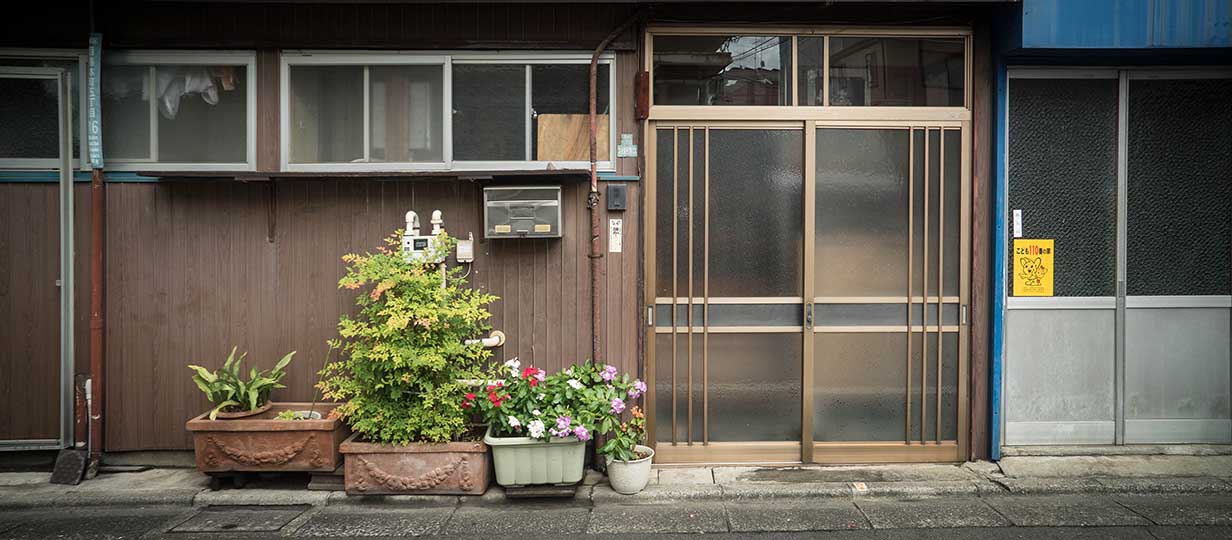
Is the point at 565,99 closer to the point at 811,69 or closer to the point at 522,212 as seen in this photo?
the point at 522,212

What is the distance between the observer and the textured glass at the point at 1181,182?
687 cm

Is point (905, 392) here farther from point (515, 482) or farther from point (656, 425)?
point (515, 482)

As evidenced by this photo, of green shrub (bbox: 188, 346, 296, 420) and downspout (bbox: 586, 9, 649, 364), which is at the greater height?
downspout (bbox: 586, 9, 649, 364)

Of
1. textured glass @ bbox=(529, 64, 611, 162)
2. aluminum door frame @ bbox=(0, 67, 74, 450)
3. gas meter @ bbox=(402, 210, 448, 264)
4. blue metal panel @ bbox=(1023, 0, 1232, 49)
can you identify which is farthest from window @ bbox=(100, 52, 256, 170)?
blue metal panel @ bbox=(1023, 0, 1232, 49)

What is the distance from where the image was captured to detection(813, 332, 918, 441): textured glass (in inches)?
269

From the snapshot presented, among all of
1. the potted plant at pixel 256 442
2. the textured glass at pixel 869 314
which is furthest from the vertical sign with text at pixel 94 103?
the textured glass at pixel 869 314

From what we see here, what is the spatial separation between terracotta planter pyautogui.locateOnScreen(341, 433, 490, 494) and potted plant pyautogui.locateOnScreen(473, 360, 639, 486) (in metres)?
0.20

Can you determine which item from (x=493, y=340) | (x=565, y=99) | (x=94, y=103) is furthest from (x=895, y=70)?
(x=94, y=103)

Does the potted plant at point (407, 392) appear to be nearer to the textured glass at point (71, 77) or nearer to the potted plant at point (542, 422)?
the potted plant at point (542, 422)

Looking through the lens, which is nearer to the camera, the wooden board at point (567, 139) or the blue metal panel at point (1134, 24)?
the blue metal panel at point (1134, 24)

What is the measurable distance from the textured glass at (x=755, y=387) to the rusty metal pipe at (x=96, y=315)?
16.0ft

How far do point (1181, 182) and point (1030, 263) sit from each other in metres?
1.43

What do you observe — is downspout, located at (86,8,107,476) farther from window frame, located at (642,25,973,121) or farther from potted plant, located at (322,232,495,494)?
window frame, located at (642,25,973,121)

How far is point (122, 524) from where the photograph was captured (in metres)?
5.77
